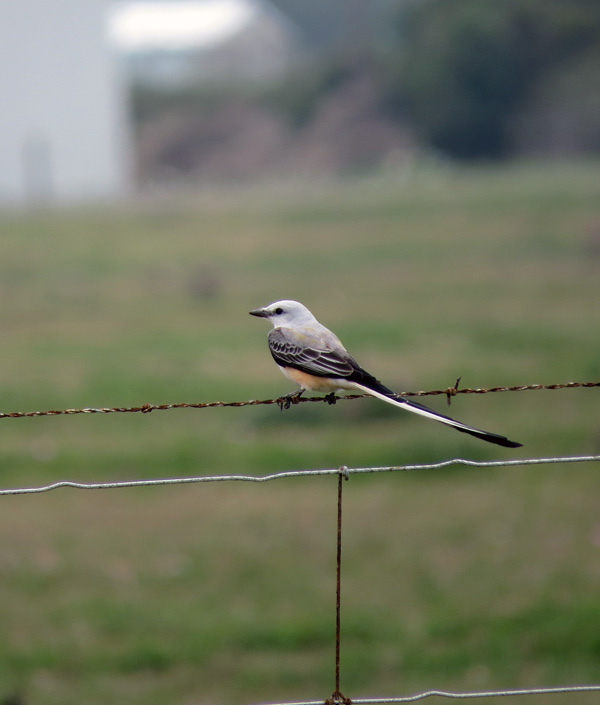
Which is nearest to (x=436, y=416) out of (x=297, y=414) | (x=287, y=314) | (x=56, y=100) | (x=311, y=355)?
(x=311, y=355)

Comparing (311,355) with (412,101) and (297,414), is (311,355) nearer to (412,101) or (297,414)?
(297,414)

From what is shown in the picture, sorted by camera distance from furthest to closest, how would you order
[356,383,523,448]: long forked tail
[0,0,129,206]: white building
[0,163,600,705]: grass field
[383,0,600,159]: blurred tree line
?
[0,0,129,206]: white building, [383,0,600,159]: blurred tree line, [0,163,600,705]: grass field, [356,383,523,448]: long forked tail

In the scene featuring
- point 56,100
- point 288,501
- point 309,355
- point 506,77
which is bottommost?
point 288,501

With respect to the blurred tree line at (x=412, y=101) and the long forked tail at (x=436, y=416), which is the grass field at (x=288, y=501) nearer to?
the long forked tail at (x=436, y=416)

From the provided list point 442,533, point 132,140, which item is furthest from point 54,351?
point 132,140

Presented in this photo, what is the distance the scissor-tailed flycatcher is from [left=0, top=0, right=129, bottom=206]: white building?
131ft

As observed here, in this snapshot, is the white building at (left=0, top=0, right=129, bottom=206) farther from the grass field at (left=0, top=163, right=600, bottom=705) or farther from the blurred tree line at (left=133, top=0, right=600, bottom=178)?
the grass field at (left=0, top=163, right=600, bottom=705)

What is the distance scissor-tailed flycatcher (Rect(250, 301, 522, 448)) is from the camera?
4691 millimetres

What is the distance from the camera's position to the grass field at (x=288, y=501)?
23.2 feet

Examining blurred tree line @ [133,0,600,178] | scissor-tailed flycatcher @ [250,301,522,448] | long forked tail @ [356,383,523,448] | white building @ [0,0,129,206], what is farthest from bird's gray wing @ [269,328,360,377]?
blurred tree line @ [133,0,600,178]

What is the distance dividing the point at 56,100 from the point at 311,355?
1676 inches

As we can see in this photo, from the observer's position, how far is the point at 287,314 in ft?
16.7

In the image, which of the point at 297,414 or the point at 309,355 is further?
the point at 297,414

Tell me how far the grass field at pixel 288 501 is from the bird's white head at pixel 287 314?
2584 mm
